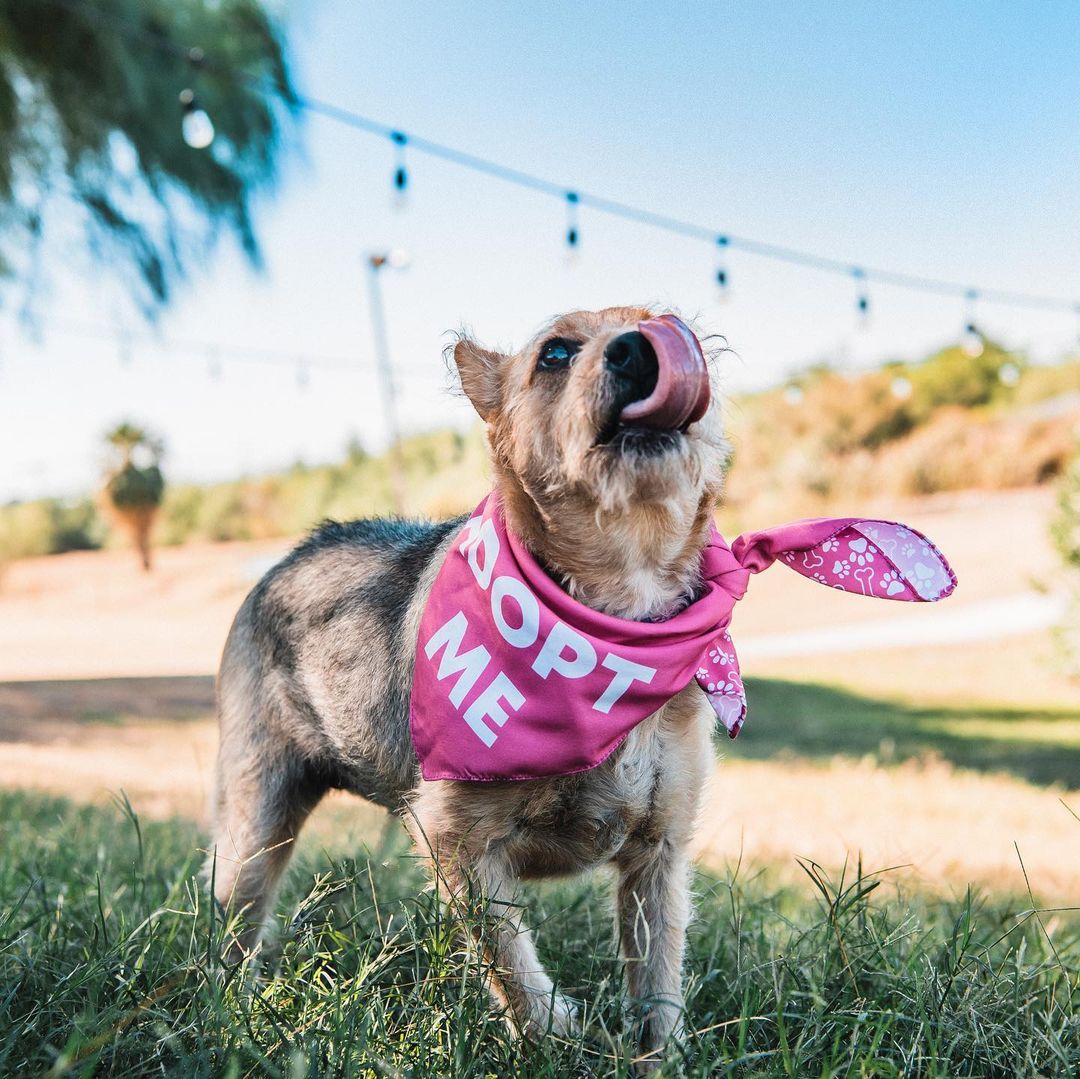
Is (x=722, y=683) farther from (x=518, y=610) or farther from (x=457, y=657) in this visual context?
(x=457, y=657)

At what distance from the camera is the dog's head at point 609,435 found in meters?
2.26

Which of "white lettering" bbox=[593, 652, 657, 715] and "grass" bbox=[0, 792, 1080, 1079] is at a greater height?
"white lettering" bbox=[593, 652, 657, 715]

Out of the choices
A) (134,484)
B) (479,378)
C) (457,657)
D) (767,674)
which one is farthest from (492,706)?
(134,484)

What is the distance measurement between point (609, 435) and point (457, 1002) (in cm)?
137

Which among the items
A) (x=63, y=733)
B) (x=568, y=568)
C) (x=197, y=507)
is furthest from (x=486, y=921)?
(x=197, y=507)

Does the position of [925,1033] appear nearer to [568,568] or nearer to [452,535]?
[568,568]

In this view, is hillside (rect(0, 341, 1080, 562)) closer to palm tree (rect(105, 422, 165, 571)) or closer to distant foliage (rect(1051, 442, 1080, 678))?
palm tree (rect(105, 422, 165, 571))

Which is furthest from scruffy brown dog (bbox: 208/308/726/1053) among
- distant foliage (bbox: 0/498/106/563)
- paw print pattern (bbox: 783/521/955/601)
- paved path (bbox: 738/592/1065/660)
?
distant foliage (bbox: 0/498/106/563)

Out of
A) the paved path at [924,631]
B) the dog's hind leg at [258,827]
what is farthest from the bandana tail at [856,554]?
the paved path at [924,631]

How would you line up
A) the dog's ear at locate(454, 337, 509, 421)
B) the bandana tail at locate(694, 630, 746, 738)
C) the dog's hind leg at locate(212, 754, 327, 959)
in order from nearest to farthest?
1. the bandana tail at locate(694, 630, 746, 738)
2. the dog's ear at locate(454, 337, 509, 421)
3. the dog's hind leg at locate(212, 754, 327, 959)

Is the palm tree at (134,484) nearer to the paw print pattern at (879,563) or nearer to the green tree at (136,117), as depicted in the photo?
the green tree at (136,117)

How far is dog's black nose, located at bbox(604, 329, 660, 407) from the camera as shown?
2.27 metres

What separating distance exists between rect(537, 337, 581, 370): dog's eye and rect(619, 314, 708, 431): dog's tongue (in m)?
0.38

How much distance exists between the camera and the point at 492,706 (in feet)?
8.04
